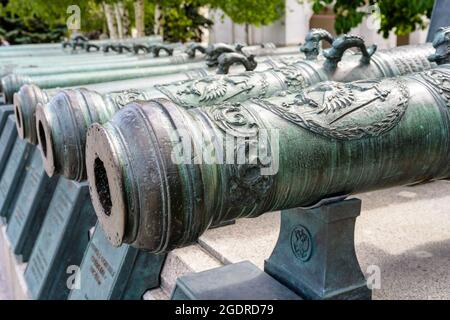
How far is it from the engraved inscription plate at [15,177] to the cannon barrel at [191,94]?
1.88 m

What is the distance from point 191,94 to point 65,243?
1.12m

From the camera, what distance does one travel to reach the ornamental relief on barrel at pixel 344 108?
5.24 feet

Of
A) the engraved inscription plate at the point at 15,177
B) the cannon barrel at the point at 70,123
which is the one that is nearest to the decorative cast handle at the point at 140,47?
the engraved inscription plate at the point at 15,177

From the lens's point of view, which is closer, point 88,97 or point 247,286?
point 247,286

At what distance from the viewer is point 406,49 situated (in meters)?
3.05

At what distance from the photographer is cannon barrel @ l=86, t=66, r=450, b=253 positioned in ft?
4.43

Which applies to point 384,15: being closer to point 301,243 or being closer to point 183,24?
point 301,243

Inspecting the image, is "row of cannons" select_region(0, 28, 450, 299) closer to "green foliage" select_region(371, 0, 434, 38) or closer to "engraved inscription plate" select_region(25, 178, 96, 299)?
"engraved inscription plate" select_region(25, 178, 96, 299)

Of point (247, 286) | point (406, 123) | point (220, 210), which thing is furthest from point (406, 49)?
point (220, 210)

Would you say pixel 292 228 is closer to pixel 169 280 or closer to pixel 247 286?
pixel 247 286

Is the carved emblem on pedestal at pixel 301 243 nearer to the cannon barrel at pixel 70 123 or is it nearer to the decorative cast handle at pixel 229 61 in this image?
the cannon barrel at pixel 70 123

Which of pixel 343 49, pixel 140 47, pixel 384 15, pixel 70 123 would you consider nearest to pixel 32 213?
pixel 70 123

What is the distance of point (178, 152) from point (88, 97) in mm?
1197

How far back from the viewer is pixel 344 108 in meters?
1.65
